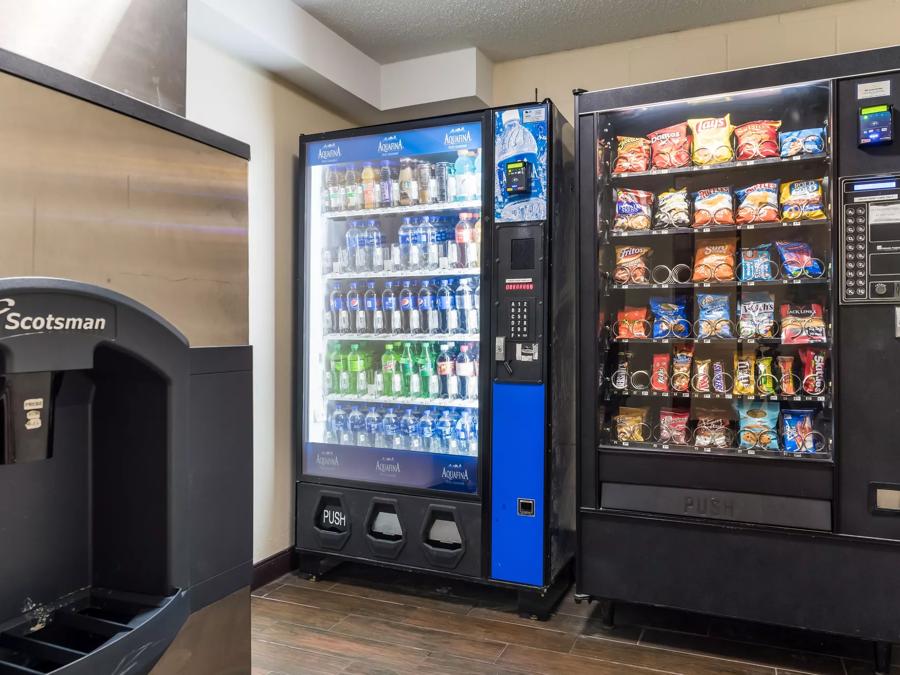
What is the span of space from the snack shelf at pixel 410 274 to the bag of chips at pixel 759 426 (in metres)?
1.26

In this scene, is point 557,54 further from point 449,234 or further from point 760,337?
point 760,337

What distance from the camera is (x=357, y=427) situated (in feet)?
11.0

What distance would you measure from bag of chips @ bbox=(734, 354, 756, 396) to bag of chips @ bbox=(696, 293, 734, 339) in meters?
0.13

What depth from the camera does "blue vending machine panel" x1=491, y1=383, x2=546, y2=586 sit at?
2793mm

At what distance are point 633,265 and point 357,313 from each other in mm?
1372

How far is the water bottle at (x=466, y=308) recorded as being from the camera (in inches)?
121

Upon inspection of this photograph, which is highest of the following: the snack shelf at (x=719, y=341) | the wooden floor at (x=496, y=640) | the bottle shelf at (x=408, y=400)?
the snack shelf at (x=719, y=341)

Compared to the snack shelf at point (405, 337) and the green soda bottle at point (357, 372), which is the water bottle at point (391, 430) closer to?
the green soda bottle at point (357, 372)

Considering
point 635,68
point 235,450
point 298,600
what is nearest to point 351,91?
point 635,68

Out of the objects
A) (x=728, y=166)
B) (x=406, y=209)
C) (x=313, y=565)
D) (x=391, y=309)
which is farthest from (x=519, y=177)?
(x=313, y=565)

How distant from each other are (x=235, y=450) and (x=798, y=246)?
226 centimetres

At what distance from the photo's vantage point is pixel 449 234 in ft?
10.5

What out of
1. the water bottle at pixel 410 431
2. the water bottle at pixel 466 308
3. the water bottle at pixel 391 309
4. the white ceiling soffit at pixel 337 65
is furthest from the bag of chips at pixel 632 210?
the water bottle at pixel 410 431

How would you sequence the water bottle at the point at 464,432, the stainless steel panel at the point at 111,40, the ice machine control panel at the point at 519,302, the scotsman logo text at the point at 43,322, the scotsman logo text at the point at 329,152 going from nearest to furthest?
the scotsman logo text at the point at 43,322 → the stainless steel panel at the point at 111,40 → the ice machine control panel at the point at 519,302 → the water bottle at the point at 464,432 → the scotsman logo text at the point at 329,152
